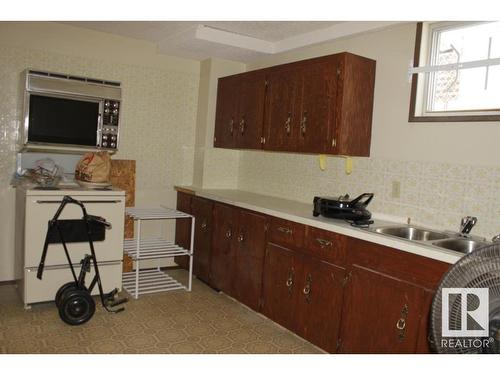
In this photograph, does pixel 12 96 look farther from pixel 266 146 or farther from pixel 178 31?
pixel 266 146

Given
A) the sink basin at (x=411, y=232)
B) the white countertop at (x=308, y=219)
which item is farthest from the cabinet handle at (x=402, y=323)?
the sink basin at (x=411, y=232)

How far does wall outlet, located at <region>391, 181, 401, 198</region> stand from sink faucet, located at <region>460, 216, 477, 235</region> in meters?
0.54

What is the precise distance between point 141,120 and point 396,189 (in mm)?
2513

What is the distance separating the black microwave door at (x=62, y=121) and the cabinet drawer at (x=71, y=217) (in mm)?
557

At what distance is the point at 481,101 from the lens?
2.62 meters

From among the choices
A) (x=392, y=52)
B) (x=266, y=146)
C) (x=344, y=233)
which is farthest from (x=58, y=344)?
(x=392, y=52)

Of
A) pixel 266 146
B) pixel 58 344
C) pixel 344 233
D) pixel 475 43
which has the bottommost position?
pixel 58 344

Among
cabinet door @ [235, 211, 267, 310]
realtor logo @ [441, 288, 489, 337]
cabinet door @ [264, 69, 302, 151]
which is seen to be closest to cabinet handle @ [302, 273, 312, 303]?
cabinet door @ [235, 211, 267, 310]

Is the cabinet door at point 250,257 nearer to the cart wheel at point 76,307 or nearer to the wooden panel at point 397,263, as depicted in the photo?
the wooden panel at point 397,263

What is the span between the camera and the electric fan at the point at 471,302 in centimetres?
102

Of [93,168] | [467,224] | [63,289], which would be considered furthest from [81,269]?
[467,224]

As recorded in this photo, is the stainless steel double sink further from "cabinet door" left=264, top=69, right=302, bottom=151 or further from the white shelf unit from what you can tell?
the white shelf unit
